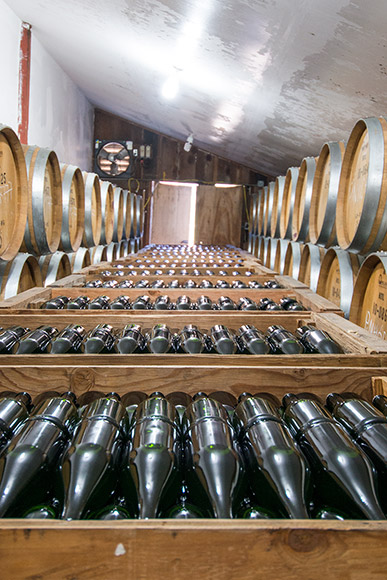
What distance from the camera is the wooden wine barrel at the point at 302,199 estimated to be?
3.83 meters

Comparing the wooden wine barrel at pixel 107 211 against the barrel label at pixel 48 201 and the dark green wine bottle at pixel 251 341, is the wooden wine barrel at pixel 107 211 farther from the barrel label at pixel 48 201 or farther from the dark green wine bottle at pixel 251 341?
the dark green wine bottle at pixel 251 341

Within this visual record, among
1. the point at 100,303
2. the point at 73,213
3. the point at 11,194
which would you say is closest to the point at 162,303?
the point at 100,303

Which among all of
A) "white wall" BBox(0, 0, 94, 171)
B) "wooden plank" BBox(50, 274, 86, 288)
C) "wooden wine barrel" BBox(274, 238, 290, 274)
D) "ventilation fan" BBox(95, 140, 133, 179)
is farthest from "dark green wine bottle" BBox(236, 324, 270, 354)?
"ventilation fan" BBox(95, 140, 133, 179)

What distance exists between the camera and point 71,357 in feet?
4.87

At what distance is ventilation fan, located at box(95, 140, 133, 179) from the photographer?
396 inches

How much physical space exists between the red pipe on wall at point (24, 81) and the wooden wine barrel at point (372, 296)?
4.87m

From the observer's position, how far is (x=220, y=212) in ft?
33.7

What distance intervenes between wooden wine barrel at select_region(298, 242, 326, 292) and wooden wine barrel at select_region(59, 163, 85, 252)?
201 cm

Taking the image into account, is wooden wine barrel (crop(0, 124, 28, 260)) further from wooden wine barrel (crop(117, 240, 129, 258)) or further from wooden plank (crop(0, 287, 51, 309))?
wooden wine barrel (crop(117, 240, 129, 258))

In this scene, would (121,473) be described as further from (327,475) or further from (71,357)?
(71,357)

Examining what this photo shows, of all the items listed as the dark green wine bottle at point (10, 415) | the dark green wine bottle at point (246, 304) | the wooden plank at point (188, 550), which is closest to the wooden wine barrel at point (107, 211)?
the dark green wine bottle at point (246, 304)

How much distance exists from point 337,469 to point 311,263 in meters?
2.88

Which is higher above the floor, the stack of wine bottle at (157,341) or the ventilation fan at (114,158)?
the ventilation fan at (114,158)

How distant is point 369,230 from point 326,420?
5.02 feet
